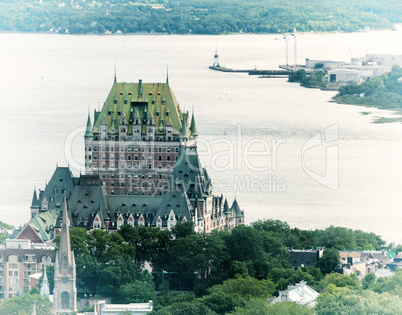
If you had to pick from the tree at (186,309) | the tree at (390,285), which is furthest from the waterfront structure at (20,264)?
the tree at (390,285)

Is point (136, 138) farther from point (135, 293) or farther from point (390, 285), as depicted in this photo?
point (390, 285)

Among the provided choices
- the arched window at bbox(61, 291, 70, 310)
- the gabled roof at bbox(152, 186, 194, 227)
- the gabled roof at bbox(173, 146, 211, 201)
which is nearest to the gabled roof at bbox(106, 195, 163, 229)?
the gabled roof at bbox(152, 186, 194, 227)

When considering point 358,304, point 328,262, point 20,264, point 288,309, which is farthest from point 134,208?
point 358,304

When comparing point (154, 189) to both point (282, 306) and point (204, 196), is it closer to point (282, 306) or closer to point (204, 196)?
point (204, 196)

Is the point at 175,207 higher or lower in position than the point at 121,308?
higher

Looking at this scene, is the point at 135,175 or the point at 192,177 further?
the point at 135,175

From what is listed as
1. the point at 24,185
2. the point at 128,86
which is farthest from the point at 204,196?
the point at 24,185

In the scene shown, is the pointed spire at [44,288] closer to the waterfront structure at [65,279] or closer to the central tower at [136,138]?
the waterfront structure at [65,279]
